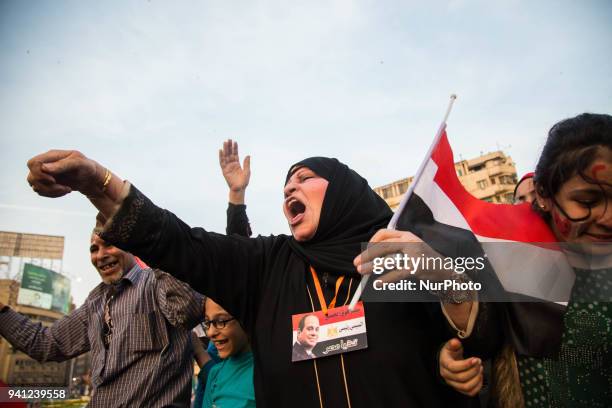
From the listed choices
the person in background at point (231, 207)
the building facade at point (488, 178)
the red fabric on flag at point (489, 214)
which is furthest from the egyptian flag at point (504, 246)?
the building facade at point (488, 178)

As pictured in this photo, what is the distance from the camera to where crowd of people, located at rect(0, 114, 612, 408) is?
1599 mm

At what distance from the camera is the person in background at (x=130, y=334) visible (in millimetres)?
2785

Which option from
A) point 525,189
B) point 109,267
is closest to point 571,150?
point 525,189

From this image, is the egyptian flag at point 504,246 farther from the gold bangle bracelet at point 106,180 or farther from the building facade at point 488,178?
the building facade at point 488,178

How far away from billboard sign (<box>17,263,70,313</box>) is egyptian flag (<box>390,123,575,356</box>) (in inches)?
2006

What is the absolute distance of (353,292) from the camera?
80.1 inches

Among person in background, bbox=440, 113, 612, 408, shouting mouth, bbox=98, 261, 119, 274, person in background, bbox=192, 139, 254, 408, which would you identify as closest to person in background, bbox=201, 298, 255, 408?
person in background, bbox=192, 139, 254, 408

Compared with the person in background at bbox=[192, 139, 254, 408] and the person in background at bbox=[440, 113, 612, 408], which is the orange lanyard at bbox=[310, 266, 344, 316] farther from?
the person in background at bbox=[192, 139, 254, 408]

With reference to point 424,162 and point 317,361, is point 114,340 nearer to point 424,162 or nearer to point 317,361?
point 317,361

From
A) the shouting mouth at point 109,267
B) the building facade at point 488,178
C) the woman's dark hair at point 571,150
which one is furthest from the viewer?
the building facade at point 488,178

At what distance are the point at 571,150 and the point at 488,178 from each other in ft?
136

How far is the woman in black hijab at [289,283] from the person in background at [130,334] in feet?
2.53

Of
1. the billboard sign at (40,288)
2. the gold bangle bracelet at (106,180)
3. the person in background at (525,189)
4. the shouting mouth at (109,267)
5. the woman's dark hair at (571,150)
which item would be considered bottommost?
the woman's dark hair at (571,150)

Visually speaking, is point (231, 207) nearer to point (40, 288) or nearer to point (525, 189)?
point (525, 189)
